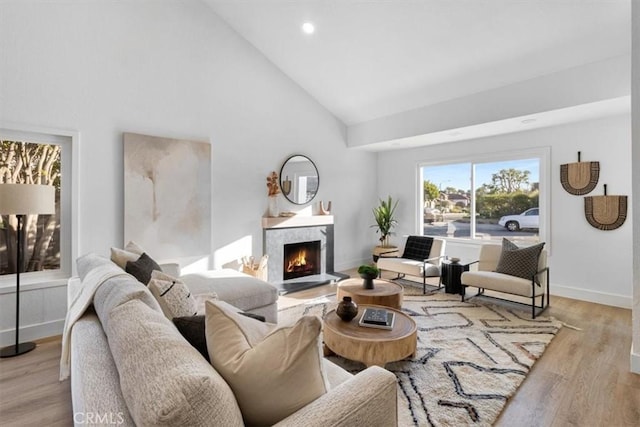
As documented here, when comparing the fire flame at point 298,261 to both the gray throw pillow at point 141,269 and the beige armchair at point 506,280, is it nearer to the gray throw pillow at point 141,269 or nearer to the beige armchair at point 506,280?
the beige armchair at point 506,280

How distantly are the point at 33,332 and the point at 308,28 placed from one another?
4524 millimetres

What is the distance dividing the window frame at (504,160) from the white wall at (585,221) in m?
0.06

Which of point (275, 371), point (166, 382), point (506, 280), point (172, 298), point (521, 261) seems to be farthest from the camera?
point (521, 261)

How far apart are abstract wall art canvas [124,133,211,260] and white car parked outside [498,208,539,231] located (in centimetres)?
452

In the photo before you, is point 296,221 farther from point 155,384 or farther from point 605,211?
point 155,384

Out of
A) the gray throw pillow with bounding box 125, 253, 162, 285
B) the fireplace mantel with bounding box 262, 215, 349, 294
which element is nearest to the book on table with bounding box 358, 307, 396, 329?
the gray throw pillow with bounding box 125, 253, 162, 285

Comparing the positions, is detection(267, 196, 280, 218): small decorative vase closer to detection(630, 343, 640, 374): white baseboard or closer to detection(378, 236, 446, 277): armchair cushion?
detection(378, 236, 446, 277): armchair cushion

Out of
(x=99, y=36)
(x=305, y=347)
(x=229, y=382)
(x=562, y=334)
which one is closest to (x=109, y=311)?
(x=229, y=382)

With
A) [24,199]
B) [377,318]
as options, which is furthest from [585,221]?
A: [24,199]

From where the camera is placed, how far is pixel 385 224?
6.05 metres

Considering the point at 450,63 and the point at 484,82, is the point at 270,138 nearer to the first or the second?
the point at 450,63

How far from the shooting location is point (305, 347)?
0.99 metres

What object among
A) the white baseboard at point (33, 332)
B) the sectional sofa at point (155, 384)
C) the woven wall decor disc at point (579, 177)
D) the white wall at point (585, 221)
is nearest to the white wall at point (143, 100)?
the white baseboard at point (33, 332)

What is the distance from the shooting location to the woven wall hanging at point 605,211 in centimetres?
391
